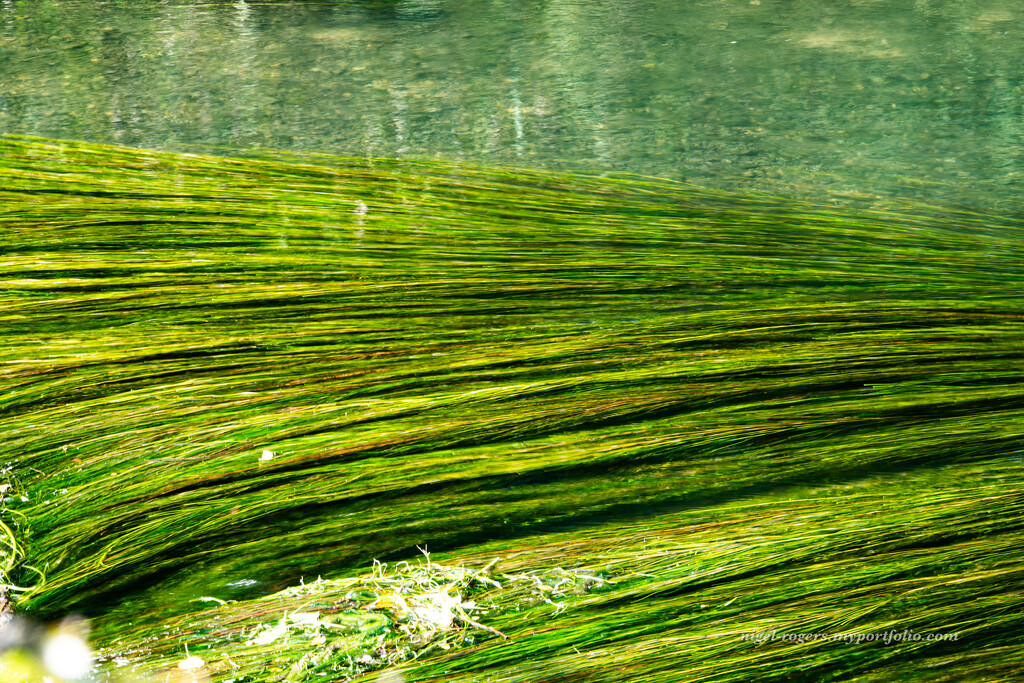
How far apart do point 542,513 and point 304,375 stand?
1.71 ft

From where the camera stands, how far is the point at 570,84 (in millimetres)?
2963

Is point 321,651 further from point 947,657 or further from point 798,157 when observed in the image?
point 798,157

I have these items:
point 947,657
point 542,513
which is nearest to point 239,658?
point 542,513

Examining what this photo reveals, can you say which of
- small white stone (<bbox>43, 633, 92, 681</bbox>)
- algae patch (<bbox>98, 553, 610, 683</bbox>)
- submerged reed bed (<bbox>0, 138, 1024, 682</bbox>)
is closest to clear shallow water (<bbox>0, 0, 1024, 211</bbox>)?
submerged reed bed (<bbox>0, 138, 1024, 682</bbox>)

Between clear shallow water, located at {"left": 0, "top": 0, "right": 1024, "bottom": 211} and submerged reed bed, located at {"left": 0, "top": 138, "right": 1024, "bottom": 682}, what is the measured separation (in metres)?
0.52

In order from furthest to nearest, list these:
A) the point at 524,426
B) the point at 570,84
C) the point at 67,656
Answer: the point at 570,84, the point at 524,426, the point at 67,656

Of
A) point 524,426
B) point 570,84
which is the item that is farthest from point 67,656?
point 570,84

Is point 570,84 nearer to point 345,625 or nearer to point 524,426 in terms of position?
point 524,426

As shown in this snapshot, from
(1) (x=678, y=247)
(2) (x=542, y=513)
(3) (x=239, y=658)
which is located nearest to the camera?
(3) (x=239, y=658)

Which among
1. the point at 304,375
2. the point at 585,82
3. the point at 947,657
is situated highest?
the point at 585,82

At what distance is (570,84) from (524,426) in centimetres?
182

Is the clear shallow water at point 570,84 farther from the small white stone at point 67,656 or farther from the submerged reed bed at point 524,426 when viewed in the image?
the small white stone at point 67,656

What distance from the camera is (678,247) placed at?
201 centimetres

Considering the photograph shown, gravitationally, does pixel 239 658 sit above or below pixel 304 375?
below
